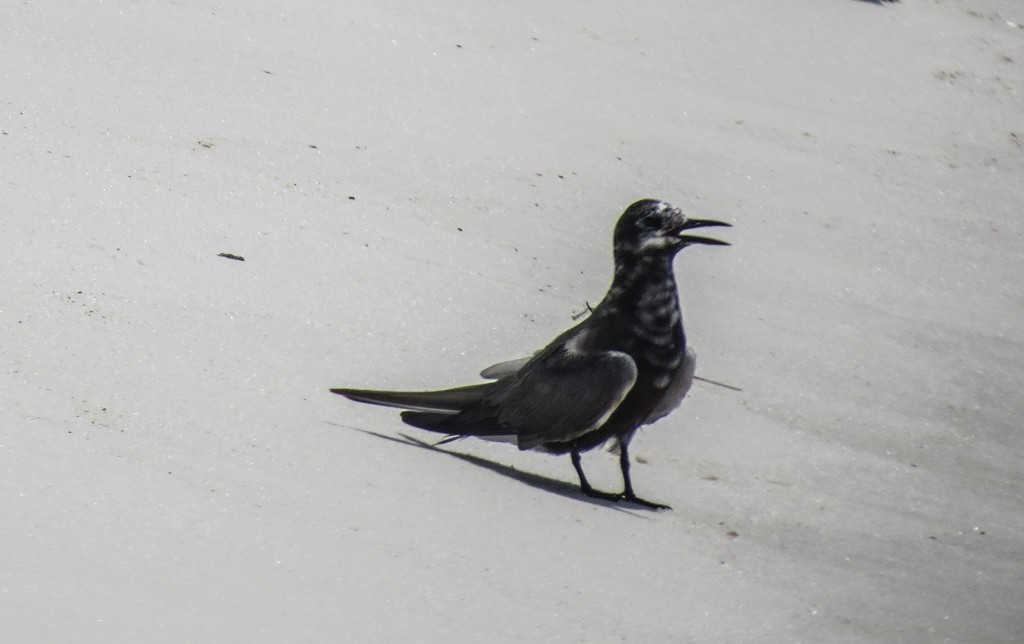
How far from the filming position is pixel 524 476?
3785mm

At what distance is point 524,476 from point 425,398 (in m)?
0.31

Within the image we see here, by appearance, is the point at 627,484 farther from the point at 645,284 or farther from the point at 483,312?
the point at 483,312

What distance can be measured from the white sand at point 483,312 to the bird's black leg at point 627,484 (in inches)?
1.9

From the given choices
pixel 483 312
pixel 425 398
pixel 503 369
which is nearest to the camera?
pixel 425 398

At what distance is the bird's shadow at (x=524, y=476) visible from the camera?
3.67m

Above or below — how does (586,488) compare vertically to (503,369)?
below

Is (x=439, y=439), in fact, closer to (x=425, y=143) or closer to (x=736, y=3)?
(x=425, y=143)

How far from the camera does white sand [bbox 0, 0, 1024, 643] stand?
3.09 m

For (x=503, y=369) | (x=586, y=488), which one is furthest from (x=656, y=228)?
(x=586, y=488)

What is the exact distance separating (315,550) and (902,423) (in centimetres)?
201

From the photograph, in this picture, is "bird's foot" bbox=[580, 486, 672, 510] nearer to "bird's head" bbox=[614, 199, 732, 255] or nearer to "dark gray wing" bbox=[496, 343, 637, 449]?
"dark gray wing" bbox=[496, 343, 637, 449]

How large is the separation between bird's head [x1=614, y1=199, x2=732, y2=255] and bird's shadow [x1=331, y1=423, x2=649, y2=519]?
608mm

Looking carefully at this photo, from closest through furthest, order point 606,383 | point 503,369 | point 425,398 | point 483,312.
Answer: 1. point 606,383
2. point 425,398
3. point 503,369
4. point 483,312

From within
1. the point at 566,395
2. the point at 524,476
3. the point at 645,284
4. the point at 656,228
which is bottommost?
the point at 524,476
